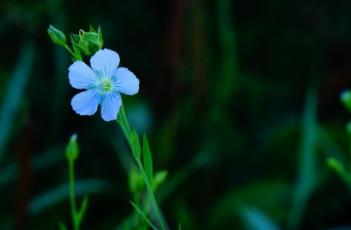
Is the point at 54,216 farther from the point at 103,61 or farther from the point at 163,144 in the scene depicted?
the point at 103,61

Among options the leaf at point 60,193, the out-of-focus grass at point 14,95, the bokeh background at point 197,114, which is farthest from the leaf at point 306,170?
the out-of-focus grass at point 14,95

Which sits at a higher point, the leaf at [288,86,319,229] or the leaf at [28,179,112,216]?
the leaf at [28,179,112,216]

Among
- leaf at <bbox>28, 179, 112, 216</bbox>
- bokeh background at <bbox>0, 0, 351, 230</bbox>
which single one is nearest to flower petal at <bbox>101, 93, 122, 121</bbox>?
bokeh background at <bbox>0, 0, 351, 230</bbox>

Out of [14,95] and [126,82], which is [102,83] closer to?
[126,82]

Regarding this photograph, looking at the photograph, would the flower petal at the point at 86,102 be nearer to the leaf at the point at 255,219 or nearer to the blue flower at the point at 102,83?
the blue flower at the point at 102,83

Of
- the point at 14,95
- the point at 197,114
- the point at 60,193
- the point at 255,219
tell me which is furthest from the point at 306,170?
the point at 14,95

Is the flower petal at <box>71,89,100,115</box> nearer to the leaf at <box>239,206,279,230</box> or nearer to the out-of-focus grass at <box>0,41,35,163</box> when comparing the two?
the leaf at <box>239,206,279,230</box>

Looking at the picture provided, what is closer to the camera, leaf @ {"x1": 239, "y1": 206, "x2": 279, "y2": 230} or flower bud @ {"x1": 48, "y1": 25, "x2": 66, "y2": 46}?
flower bud @ {"x1": 48, "y1": 25, "x2": 66, "y2": 46}

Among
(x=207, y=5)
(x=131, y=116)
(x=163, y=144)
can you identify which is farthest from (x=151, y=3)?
(x=163, y=144)
